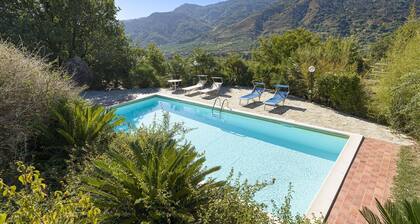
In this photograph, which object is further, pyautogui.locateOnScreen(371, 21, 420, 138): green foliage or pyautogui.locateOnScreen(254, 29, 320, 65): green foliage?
pyautogui.locateOnScreen(254, 29, 320, 65): green foliage

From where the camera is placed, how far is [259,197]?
17.0ft

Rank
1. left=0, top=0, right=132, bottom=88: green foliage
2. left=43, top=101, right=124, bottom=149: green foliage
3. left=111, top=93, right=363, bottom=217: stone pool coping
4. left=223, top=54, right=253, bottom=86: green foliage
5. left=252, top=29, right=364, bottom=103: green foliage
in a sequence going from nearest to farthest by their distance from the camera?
left=111, top=93, right=363, bottom=217: stone pool coping → left=43, top=101, right=124, bottom=149: green foliage → left=252, top=29, right=364, bottom=103: green foliage → left=0, top=0, right=132, bottom=88: green foliage → left=223, top=54, right=253, bottom=86: green foliage

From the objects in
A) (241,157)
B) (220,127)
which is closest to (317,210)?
(241,157)

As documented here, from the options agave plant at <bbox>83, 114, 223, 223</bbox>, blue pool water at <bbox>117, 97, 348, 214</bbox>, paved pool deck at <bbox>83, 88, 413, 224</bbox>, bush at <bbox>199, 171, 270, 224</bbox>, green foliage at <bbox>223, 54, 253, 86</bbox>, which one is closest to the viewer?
bush at <bbox>199, 171, 270, 224</bbox>

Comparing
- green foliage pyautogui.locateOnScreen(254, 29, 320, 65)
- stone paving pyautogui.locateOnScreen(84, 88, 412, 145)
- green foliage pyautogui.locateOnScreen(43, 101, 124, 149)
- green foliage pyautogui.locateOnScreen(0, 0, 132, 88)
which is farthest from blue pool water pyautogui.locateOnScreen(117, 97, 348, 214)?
green foliage pyautogui.locateOnScreen(254, 29, 320, 65)

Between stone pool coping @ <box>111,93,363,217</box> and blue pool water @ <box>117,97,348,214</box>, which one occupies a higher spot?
stone pool coping @ <box>111,93,363,217</box>

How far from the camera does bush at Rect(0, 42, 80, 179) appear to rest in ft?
14.4

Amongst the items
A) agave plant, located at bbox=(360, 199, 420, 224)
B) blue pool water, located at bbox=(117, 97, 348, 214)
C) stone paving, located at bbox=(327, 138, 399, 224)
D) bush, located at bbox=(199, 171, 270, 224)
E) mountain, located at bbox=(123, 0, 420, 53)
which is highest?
mountain, located at bbox=(123, 0, 420, 53)

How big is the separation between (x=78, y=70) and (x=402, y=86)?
542 inches

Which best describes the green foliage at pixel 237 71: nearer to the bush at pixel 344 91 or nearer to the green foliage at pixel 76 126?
the bush at pixel 344 91

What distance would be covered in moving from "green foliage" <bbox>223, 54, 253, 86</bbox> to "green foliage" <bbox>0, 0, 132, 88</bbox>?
6032 mm

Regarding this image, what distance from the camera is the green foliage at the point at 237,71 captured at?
14.6m

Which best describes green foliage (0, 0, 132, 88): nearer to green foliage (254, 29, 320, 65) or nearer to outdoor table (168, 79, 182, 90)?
outdoor table (168, 79, 182, 90)

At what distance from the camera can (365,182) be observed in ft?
16.4
